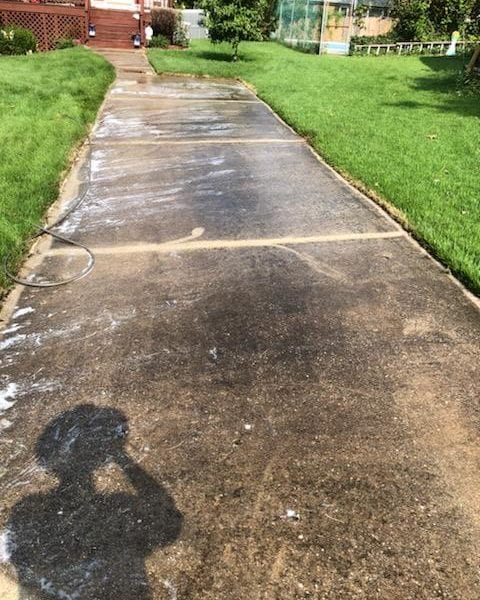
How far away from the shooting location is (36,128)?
885cm

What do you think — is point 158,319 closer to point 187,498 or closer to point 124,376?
point 124,376

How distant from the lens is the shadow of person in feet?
6.98

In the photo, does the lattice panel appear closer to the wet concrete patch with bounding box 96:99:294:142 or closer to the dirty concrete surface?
the wet concrete patch with bounding box 96:99:294:142

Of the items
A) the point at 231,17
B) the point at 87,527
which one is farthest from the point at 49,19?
the point at 87,527

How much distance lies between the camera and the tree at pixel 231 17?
1936cm

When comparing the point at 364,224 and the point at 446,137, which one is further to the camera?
the point at 446,137

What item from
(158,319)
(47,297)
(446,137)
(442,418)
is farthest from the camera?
(446,137)

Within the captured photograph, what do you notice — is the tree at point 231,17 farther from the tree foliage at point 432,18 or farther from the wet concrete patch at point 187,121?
the tree foliage at point 432,18

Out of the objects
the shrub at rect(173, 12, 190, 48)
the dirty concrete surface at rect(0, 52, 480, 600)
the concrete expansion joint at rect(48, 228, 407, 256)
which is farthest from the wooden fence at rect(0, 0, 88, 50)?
the concrete expansion joint at rect(48, 228, 407, 256)

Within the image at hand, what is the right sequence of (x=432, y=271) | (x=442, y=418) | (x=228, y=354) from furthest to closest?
(x=432, y=271), (x=228, y=354), (x=442, y=418)

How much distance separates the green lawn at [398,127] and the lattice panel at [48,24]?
5992 millimetres

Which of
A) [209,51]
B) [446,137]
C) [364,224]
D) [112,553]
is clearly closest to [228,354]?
[112,553]

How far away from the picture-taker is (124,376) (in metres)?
3.37

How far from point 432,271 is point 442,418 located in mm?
2035
